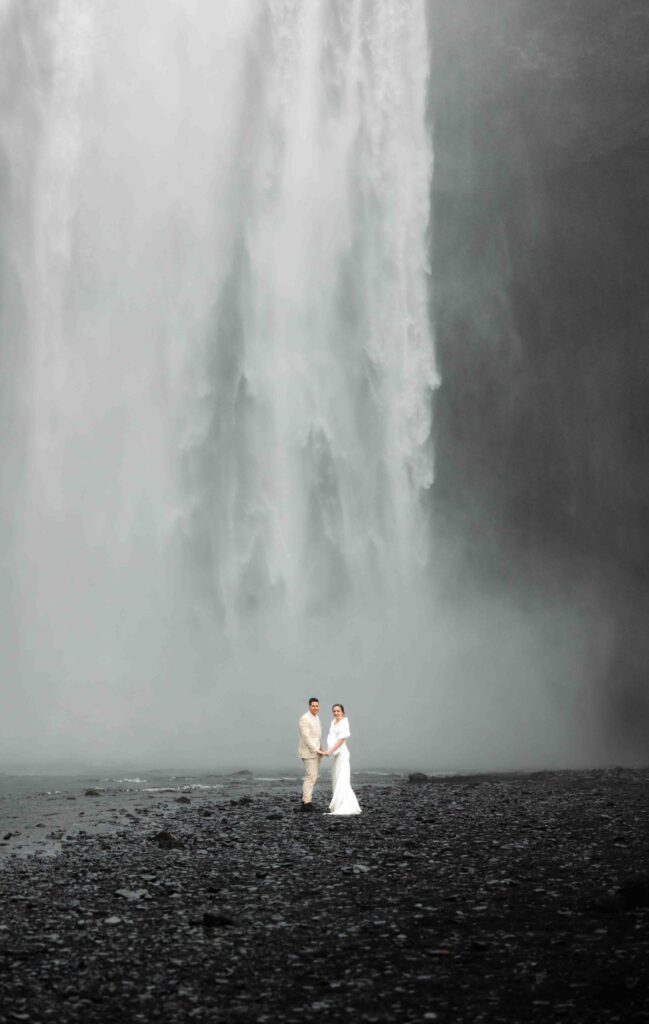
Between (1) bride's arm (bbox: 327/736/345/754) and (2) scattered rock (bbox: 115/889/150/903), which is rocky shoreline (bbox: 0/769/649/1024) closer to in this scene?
(2) scattered rock (bbox: 115/889/150/903)

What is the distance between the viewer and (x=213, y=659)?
41250 millimetres

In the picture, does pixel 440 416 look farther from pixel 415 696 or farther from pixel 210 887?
pixel 210 887

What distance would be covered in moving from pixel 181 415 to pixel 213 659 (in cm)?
1000

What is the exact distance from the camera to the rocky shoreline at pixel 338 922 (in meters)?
8.02

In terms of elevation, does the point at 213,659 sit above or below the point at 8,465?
below

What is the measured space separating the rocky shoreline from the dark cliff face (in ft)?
110

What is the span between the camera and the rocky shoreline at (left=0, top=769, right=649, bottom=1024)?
8016mm

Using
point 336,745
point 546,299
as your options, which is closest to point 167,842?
point 336,745

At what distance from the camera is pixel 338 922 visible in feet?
34.0

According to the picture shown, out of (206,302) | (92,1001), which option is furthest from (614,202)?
(92,1001)

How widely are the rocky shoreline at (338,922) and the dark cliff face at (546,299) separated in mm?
33471

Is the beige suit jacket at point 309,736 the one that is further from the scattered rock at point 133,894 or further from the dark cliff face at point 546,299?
the dark cliff face at point 546,299

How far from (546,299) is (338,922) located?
47839 mm

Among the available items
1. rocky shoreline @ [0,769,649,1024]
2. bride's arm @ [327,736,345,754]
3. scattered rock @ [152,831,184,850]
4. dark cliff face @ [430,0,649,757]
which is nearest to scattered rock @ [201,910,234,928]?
rocky shoreline @ [0,769,649,1024]
